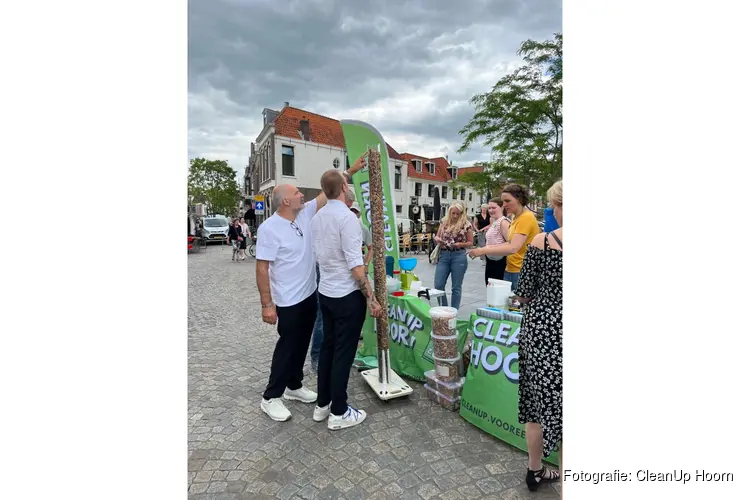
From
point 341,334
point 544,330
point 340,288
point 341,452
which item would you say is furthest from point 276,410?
point 544,330

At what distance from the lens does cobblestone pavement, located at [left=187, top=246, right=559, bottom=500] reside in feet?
7.09

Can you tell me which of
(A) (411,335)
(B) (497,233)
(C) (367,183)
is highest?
(C) (367,183)

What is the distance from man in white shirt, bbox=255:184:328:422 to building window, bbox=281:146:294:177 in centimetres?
2593

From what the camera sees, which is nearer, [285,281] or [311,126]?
[285,281]

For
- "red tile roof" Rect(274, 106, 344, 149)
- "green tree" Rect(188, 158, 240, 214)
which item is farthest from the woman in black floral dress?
"green tree" Rect(188, 158, 240, 214)

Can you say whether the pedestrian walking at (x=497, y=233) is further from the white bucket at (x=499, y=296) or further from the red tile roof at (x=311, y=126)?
the red tile roof at (x=311, y=126)

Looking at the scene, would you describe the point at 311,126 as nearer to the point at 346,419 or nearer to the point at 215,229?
the point at 215,229

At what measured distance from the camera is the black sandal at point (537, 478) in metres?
2.10

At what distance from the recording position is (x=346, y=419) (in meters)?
2.80

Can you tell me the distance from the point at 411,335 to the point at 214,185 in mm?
46969

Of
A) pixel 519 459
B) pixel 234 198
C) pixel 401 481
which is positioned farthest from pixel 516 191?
pixel 234 198

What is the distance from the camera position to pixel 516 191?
3.53 m

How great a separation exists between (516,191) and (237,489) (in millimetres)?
3075

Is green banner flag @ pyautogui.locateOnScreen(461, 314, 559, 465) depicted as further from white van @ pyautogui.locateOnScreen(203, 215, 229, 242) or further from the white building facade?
white van @ pyautogui.locateOnScreen(203, 215, 229, 242)
